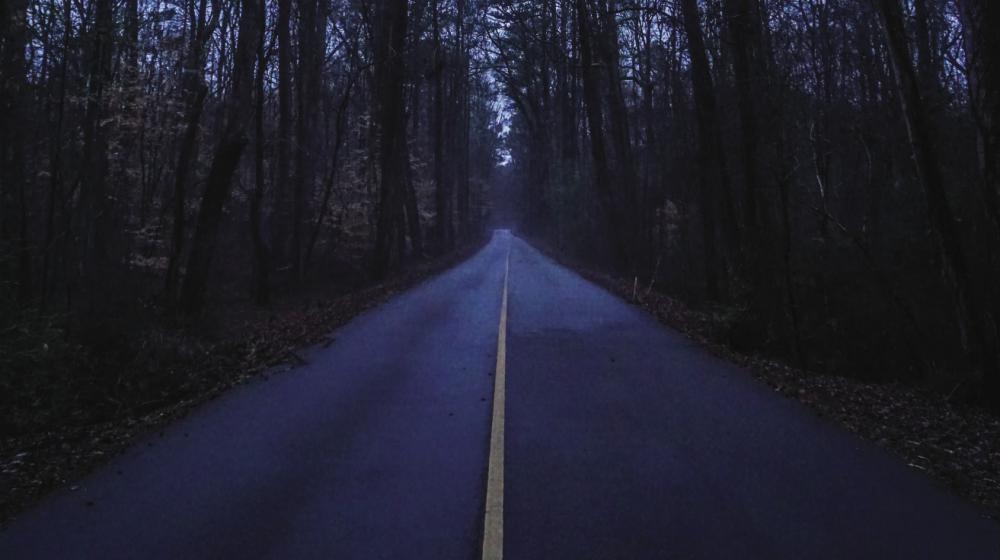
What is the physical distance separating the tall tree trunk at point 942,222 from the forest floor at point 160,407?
9729 mm

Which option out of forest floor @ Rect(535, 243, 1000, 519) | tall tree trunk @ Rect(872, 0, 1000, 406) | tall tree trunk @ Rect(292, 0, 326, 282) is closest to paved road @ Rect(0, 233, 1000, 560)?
forest floor @ Rect(535, 243, 1000, 519)

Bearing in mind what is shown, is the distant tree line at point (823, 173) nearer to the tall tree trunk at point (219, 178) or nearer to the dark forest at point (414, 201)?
the dark forest at point (414, 201)

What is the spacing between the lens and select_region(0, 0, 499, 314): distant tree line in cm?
1423

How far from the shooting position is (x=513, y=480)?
533 cm

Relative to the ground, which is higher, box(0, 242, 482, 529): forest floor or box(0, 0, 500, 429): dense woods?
box(0, 0, 500, 429): dense woods

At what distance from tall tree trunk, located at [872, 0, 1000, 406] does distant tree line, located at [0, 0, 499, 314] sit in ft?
40.1

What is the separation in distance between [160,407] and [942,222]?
1097 centimetres

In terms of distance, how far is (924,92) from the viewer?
16203mm

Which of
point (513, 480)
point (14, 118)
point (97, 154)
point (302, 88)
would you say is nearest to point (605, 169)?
point (302, 88)

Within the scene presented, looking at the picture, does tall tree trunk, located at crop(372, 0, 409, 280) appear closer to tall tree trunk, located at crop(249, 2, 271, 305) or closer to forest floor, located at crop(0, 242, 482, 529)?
tall tree trunk, located at crop(249, 2, 271, 305)

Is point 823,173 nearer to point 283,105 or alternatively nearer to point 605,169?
point 605,169

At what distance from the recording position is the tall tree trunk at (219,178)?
1384cm

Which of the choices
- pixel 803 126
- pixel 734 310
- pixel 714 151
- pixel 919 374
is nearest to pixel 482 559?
pixel 734 310

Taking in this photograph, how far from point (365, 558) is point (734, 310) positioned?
9953mm
